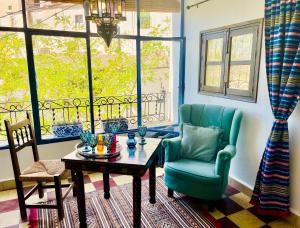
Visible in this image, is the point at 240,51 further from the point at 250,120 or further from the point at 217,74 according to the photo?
the point at 250,120

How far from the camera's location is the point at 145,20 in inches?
133

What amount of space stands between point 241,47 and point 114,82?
1.85 metres

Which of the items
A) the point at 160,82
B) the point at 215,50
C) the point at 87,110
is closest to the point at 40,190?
the point at 87,110

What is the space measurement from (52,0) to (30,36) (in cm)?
52

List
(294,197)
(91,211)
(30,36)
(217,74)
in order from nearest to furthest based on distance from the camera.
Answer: (294,197) < (91,211) < (30,36) < (217,74)

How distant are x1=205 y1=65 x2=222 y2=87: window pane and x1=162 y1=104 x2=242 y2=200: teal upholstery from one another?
0.39 m

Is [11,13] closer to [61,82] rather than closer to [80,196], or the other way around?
[61,82]

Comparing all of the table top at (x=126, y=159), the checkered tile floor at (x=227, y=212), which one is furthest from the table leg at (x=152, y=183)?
the checkered tile floor at (x=227, y=212)

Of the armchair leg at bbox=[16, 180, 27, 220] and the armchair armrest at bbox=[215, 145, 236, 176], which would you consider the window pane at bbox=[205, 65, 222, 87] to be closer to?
the armchair armrest at bbox=[215, 145, 236, 176]

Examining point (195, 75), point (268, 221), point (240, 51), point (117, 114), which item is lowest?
point (268, 221)

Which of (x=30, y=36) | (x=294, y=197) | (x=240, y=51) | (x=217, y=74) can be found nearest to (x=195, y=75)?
(x=217, y=74)

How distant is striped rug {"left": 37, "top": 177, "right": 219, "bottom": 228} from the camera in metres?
2.17

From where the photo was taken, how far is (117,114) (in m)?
3.68

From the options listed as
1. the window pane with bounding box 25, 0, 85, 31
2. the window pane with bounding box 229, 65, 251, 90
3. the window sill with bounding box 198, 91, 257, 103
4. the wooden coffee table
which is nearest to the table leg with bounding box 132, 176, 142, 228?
the wooden coffee table
